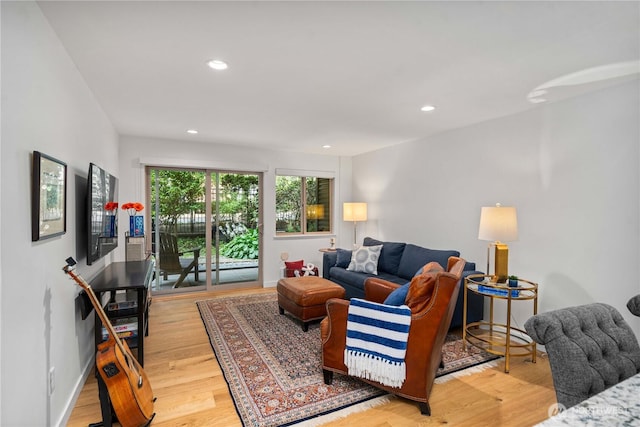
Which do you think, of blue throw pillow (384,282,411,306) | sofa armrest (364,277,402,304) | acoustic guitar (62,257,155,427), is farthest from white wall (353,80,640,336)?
acoustic guitar (62,257,155,427)

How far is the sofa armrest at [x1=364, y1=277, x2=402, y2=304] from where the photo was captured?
3.05 metres

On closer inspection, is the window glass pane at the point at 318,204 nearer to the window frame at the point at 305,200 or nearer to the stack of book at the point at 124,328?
the window frame at the point at 305,200

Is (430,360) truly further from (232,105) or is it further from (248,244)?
(248,244)

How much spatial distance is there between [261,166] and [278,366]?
136 inches

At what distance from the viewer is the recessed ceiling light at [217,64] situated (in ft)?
7.30

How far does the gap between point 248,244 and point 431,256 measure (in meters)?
Result: 3.04

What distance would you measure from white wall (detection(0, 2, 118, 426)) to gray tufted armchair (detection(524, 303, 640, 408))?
2058mm

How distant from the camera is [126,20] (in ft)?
5.74

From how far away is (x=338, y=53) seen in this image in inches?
82.8

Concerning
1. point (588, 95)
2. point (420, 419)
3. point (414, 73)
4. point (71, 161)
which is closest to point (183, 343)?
point (71, 161)

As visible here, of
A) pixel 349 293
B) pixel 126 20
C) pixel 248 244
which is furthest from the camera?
pixel 248 244

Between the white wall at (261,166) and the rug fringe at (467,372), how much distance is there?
11.5ft

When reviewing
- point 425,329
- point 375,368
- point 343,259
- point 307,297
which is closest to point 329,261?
point 343,259

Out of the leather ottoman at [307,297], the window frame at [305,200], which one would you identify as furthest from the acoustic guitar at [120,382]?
the window frame at [305,200]
